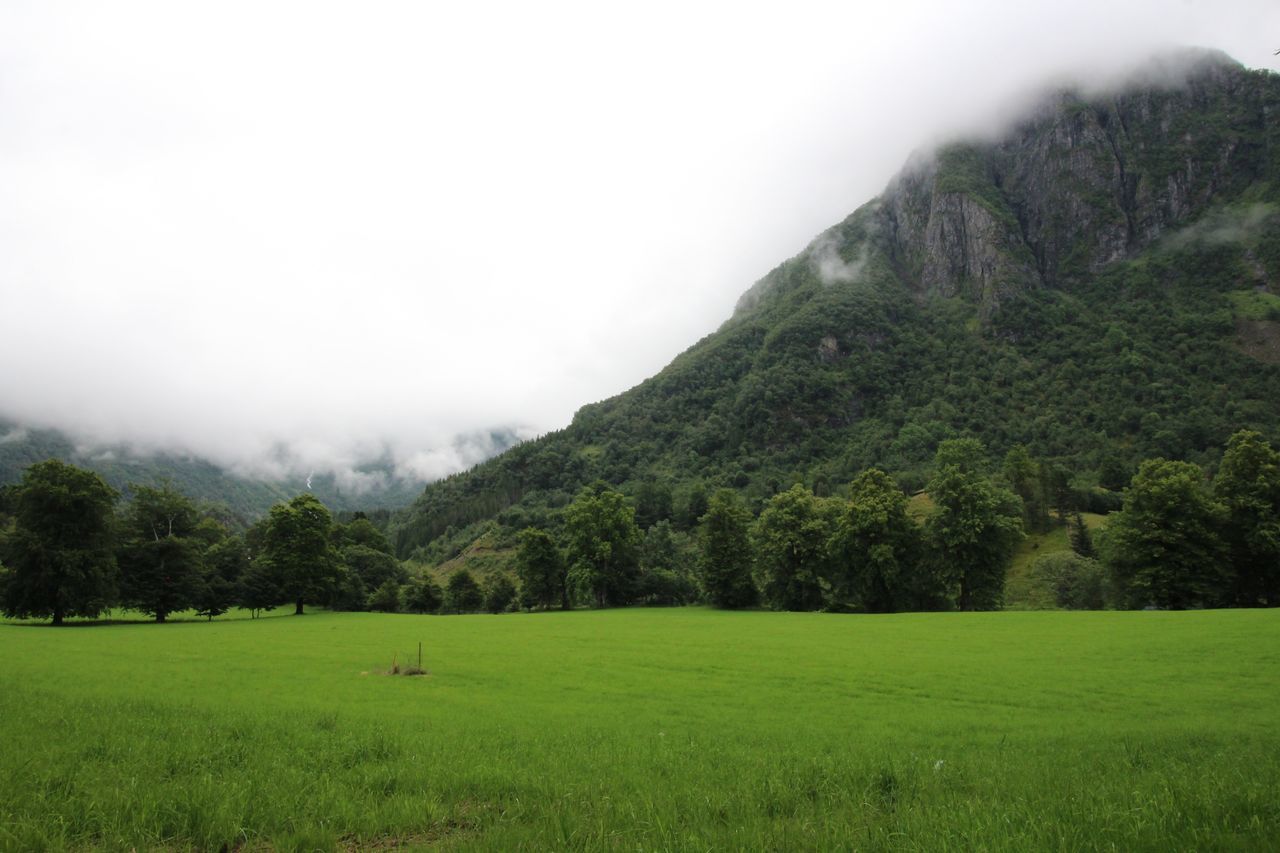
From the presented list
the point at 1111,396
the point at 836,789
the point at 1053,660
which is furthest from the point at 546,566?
the point at 1111,396

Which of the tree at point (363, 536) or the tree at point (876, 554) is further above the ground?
the tree at point (363, 536)

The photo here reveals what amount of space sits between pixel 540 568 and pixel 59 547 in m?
52.1

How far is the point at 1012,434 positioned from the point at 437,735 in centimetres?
21317

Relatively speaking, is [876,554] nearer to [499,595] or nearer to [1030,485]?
[499,595]

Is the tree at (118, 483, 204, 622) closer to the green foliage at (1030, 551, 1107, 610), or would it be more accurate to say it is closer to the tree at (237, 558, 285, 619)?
the tree at (237, 558, 285, 619)

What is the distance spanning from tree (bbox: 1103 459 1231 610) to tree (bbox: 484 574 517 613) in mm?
78944

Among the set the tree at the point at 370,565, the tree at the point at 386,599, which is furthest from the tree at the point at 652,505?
the tree at the point at 386,599

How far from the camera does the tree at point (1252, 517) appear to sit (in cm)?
5156

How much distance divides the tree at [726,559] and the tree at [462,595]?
39.7m

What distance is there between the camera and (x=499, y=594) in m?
97.8

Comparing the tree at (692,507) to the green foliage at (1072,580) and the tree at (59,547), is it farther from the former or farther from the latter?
the tree at (59,547)

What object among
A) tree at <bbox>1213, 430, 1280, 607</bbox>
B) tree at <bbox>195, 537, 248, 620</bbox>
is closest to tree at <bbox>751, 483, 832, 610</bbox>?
tree at <bbox>1213, 430, 1280, 607</bbox>

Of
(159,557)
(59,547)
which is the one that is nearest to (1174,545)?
(159,557)

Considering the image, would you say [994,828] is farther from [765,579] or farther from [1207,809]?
[765,579]
